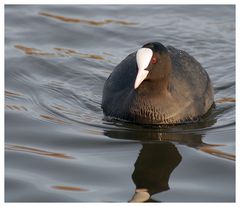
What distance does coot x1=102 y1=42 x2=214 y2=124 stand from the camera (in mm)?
7773

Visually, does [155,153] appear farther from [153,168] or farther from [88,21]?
[88,21]

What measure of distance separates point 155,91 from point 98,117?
0.71m

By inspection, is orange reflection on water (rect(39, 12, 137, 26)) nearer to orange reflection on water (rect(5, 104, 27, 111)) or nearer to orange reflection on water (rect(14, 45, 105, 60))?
orange reflection on water (rect(14, 45, 105, 60))

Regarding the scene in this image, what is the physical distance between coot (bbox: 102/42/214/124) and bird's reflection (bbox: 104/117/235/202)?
0.64 feet

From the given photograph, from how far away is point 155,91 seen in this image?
797cm

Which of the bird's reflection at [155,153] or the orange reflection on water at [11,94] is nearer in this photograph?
the bird's reflection at [155,153]

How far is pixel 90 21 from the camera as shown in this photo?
11.7m

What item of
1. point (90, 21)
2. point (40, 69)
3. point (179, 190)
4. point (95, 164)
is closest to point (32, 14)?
point (90, 21)

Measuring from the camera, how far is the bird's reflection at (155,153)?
6.50m

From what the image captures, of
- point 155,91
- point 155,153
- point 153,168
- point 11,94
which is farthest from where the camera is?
point 11,94

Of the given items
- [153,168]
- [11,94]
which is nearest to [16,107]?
[11,94]

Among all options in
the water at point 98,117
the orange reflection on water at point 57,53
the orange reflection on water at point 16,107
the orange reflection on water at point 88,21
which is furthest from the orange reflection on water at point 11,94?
the orange reflection on water at point 88,21

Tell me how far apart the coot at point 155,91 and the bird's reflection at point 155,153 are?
19 centimetres

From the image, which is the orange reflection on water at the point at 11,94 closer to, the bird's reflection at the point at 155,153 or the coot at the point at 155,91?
the coot at the point at 155,91
